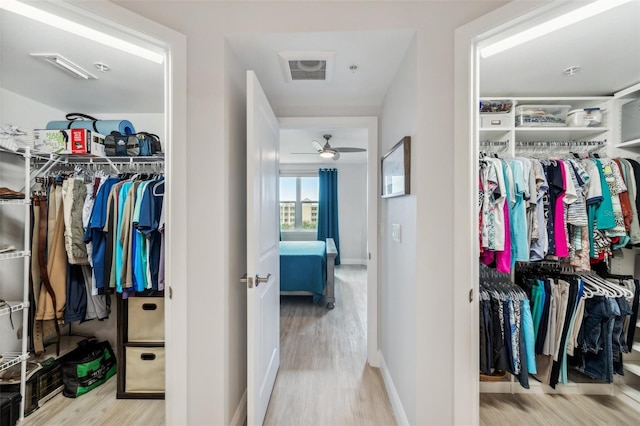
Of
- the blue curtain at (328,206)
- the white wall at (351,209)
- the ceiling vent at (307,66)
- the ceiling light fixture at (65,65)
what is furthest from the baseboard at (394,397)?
the white wall at (351,209)

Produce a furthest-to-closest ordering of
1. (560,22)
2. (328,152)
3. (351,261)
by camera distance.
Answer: (351,261) < (328,152) < (560,22)

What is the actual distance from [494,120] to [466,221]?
1235 mm

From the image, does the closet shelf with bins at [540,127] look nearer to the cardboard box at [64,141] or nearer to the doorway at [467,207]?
the doorway at [467,207]

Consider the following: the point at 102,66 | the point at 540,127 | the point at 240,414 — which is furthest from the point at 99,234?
the point at 540,127

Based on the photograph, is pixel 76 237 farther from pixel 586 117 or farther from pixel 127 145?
pixel 586 117

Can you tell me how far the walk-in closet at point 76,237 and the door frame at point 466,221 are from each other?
1.65 m

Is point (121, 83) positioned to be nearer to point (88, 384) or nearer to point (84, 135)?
point (84, 135)

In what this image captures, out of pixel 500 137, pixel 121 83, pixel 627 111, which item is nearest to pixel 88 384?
pixel 121 83

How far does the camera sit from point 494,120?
2.02m

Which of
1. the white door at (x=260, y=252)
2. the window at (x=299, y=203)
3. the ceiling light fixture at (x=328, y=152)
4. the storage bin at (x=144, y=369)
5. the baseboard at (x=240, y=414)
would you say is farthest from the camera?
the window at (x=299, y=203)

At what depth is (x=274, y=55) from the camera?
159 centimetres

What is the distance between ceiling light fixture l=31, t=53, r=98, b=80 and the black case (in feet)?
6.85

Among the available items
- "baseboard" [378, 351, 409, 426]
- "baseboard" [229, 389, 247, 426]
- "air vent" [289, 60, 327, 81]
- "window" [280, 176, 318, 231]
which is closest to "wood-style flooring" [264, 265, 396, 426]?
"baseboard" [378, 351, 409, 426]

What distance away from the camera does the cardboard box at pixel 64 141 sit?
6.32ft
